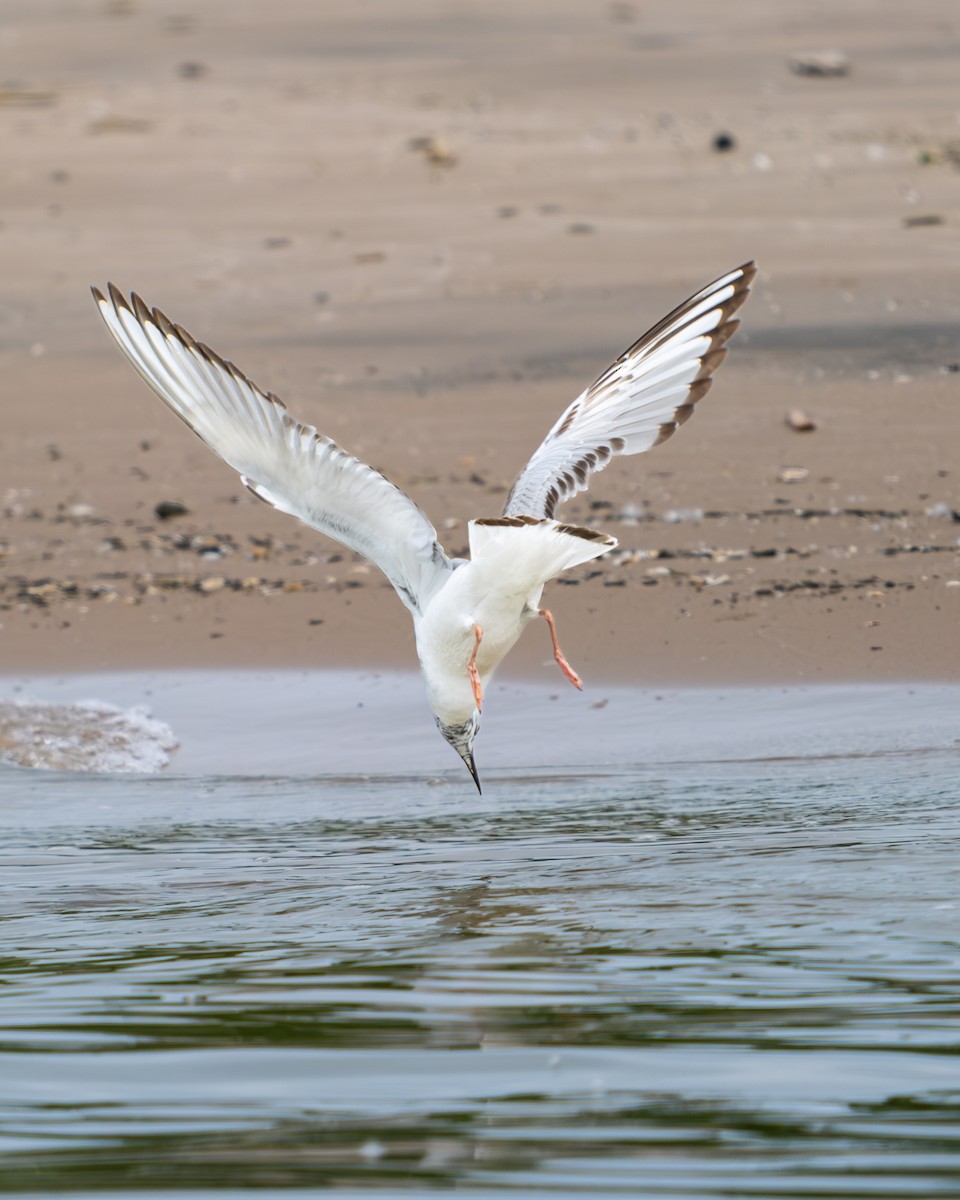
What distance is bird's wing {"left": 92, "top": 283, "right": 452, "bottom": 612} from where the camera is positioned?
529 cm

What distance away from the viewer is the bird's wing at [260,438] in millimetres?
5293

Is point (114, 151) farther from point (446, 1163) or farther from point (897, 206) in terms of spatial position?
point (446, 1163)

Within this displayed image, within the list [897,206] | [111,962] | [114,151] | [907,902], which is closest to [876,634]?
[907,902]

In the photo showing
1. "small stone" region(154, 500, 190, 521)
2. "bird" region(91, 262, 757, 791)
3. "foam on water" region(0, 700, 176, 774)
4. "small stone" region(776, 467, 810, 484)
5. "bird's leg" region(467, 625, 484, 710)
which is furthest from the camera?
"small stone" region(154, 500, 190, 521)

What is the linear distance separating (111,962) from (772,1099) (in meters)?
1.65

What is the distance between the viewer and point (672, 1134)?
3.49 m

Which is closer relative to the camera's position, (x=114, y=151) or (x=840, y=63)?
(x=114, y=151)

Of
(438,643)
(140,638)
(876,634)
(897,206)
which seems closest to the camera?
(438,643)

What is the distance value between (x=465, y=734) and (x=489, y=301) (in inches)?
260

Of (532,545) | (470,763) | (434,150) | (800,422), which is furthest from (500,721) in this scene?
(434,150)

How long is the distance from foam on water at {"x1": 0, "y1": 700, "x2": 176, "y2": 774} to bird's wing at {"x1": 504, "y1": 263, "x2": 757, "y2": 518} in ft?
5.58

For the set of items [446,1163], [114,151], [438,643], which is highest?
[114,151]

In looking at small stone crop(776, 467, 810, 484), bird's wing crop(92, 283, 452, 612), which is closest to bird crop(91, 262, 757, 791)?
bird's wing crop(92, 283, 452, 612)

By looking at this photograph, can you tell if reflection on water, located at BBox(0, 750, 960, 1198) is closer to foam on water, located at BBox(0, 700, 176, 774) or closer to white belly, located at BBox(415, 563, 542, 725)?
white belly, located at BBox(415, 563, 542, 725)
